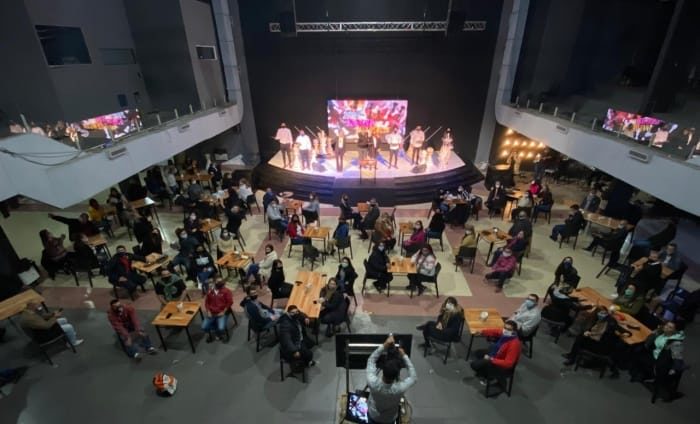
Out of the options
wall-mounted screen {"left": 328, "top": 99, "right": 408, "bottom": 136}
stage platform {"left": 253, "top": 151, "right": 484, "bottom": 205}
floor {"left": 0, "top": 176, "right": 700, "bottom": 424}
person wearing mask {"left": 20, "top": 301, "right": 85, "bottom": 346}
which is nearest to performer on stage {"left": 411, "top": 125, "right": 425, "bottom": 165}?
stage platform {"left": 253, "top": 151, "right": 484, "bottom": 205}

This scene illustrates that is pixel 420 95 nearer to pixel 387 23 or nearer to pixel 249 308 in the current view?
pixel 387 23

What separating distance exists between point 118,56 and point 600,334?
1587 cm

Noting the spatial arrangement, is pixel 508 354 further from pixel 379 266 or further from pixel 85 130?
pixel 85 130

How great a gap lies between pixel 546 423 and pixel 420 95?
1263 centimetres

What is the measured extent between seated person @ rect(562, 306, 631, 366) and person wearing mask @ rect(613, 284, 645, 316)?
0.96 meters

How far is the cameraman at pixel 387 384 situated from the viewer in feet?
11.8

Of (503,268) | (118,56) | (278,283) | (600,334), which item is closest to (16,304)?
(278,283)

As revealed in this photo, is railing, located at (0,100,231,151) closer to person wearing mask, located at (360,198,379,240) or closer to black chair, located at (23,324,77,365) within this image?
black chair, located at (23,324,77,365)

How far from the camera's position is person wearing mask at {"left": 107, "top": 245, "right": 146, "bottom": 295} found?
6905 mm

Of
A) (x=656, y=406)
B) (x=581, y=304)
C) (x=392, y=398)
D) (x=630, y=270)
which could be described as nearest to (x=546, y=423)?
(x=656, y=406)

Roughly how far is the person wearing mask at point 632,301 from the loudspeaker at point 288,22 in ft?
39.1

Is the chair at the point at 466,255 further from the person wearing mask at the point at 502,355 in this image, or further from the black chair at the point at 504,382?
the black chair at the point at 504,382

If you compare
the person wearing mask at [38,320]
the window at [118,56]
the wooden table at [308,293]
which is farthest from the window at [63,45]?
the wooden table at [308,293]

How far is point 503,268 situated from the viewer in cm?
734
